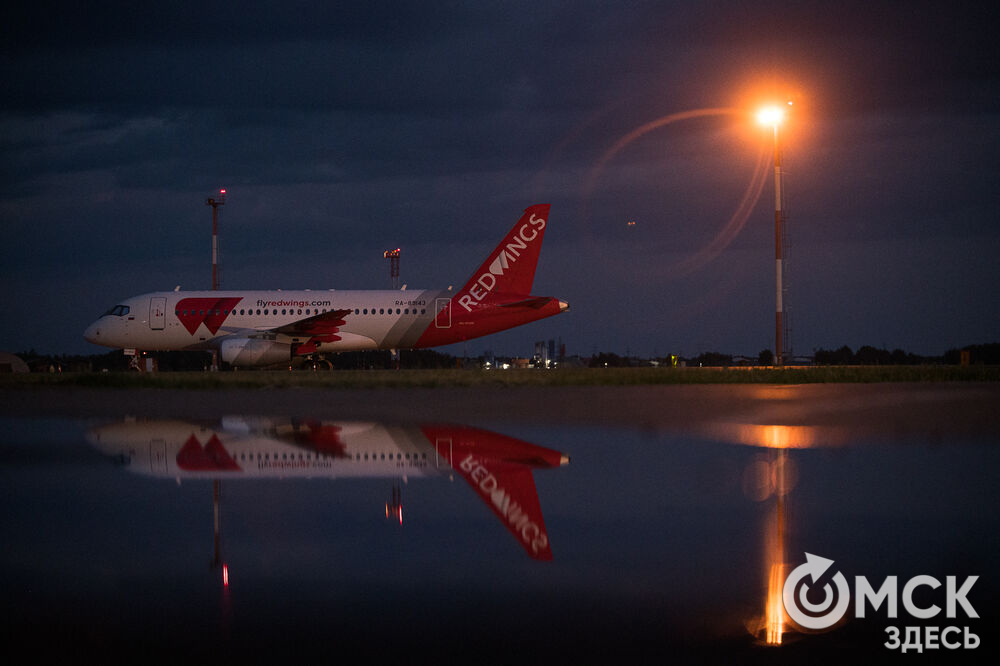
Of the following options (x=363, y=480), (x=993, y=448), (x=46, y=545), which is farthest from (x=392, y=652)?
(x=993, y=448)

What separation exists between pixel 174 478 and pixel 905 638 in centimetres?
589

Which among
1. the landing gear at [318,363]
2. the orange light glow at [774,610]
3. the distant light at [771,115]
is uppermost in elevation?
the distant light at [771,115]

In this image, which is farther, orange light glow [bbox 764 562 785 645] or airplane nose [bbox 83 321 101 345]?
airplane nose [bbox 83 321 101 345]

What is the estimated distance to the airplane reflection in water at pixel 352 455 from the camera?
6.48m

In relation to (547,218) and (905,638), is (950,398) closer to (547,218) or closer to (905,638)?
(905,638)

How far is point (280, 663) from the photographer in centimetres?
343

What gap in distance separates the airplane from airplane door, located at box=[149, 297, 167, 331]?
4 cm

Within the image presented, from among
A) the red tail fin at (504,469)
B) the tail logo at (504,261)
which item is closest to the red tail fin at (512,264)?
the tail logo at (504,261)

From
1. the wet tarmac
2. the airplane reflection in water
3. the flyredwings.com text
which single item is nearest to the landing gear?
the flyredwings.com text

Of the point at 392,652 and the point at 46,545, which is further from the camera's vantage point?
the point at 46,545

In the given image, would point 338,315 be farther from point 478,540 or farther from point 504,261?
point 478,540

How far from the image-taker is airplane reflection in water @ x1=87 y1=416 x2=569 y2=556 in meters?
6.48

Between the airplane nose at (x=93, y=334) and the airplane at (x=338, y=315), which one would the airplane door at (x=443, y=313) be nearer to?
the airplane at (x=338, y=315)

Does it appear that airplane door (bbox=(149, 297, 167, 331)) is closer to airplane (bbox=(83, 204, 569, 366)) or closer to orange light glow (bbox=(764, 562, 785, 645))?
airplane (bbox=(83, 204, 569, 366))
